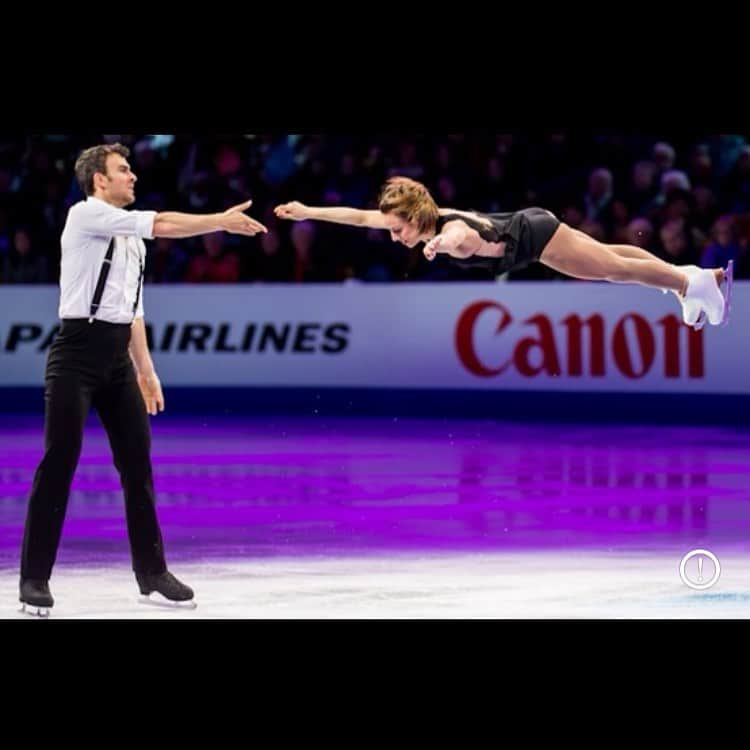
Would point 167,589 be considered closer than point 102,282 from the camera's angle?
No

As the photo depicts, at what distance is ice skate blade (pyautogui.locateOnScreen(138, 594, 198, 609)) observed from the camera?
7.72m

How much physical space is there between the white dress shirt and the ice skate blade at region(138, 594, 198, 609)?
1.27m

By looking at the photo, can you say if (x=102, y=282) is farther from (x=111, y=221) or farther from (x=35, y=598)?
(x=35, y=598)

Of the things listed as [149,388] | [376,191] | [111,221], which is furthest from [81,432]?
[376,191]

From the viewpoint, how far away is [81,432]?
761cm

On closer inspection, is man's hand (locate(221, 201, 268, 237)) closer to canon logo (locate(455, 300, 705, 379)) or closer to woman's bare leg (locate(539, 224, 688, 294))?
woman's bare leg (locate(539, 224, 688, 294))

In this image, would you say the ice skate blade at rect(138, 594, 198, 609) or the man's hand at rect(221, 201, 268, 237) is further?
the ice skate blade at rect(138, 594, 198, 609)

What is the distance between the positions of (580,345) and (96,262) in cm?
903

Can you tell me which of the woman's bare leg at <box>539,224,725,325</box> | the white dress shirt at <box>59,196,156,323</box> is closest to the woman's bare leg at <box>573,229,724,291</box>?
the woman's bare leg at <box>539,224,725,325</box>

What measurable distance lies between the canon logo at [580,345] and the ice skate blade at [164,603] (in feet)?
27.9

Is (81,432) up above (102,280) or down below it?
below

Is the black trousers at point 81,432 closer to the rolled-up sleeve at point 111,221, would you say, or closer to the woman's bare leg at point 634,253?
the rolled-up sleeve at point 111,221

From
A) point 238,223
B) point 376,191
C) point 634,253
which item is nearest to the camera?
point 238,223

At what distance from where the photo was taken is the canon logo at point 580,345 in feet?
51.3
